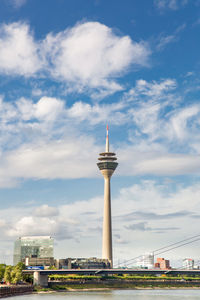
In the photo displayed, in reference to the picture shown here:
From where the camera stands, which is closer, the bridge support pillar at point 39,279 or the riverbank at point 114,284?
the bridge support pillar at point 39,279

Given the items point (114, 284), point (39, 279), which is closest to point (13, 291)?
point (39, 279)

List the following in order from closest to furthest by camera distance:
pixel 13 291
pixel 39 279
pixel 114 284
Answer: pixel 13 291 < pixel 39 279 < pixel 114 284

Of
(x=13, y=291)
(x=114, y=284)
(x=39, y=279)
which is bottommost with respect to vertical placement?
(x=114, y=284)

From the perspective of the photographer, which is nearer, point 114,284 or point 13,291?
point 13,291

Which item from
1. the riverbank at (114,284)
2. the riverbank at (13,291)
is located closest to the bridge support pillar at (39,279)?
the riverbank at (114,284)

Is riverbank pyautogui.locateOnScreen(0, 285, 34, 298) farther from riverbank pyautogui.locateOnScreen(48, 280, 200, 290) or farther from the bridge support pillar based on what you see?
riverbank pyautogui.locateOnScreen(48, 280, 200, 290)

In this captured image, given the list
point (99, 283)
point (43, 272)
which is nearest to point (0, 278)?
point (43, 272)

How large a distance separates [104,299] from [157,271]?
77.2 m

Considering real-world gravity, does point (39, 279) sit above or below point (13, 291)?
above

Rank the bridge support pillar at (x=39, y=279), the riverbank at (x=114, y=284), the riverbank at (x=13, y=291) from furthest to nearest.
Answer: the riverbank at (x=114, y=284) < the bridge support pillar at (x=39, y=279) < the riverbank at (x=13, y=291)

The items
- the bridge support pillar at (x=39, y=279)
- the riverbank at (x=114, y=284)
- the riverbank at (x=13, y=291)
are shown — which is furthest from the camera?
the riverbank at (x=114, y=284)

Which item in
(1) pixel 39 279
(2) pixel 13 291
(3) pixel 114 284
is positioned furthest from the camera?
(3) pixel 114 284

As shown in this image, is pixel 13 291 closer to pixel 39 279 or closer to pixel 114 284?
pixel 39 279

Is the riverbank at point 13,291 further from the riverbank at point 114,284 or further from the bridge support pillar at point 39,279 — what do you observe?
the riverbank at point 114,284
